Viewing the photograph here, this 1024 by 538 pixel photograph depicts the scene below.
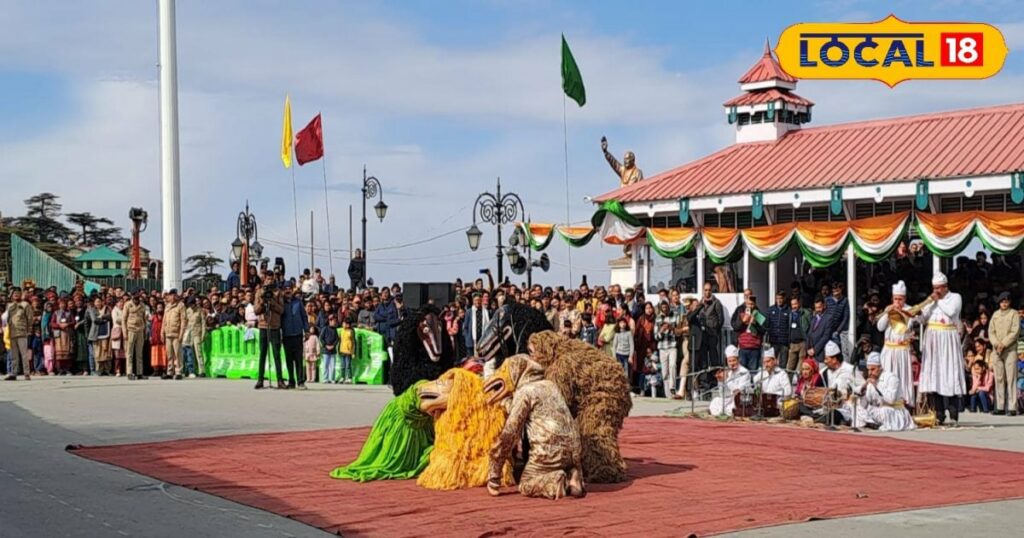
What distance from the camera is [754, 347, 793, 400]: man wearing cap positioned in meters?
17.6

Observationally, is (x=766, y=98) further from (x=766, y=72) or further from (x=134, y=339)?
(x=134, y=339)

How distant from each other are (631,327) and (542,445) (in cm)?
1224

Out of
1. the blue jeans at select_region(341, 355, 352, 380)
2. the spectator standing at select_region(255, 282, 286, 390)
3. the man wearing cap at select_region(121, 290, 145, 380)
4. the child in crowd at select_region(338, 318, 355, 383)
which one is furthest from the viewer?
the man wearing cap at select_region(121, 290, 145, 380)

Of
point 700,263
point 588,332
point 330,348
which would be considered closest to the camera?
point 588,332

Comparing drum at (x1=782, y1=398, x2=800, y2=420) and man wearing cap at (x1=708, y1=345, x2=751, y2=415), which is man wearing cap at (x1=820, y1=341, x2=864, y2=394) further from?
man wearing cap at (x1=708, y1=345, x2=751, y2=415)

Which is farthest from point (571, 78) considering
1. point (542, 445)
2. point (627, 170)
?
point (542, 445)

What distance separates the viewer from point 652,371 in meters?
22.8

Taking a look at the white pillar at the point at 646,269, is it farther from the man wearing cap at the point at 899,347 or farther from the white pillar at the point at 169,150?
the white pillar at the point at 169,150

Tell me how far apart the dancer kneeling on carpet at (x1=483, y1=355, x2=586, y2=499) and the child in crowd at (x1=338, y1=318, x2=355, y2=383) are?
1599cm

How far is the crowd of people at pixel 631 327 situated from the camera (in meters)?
19.4

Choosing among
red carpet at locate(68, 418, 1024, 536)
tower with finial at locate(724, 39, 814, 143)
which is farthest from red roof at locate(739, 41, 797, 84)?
red carpet at locate(68, 418, 1024, 536)

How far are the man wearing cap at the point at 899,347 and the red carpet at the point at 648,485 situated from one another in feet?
9.08

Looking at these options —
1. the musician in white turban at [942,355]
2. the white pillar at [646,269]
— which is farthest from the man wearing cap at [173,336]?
the musician in white turban at [942,355]

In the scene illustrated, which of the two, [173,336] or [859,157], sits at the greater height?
[859,157]
